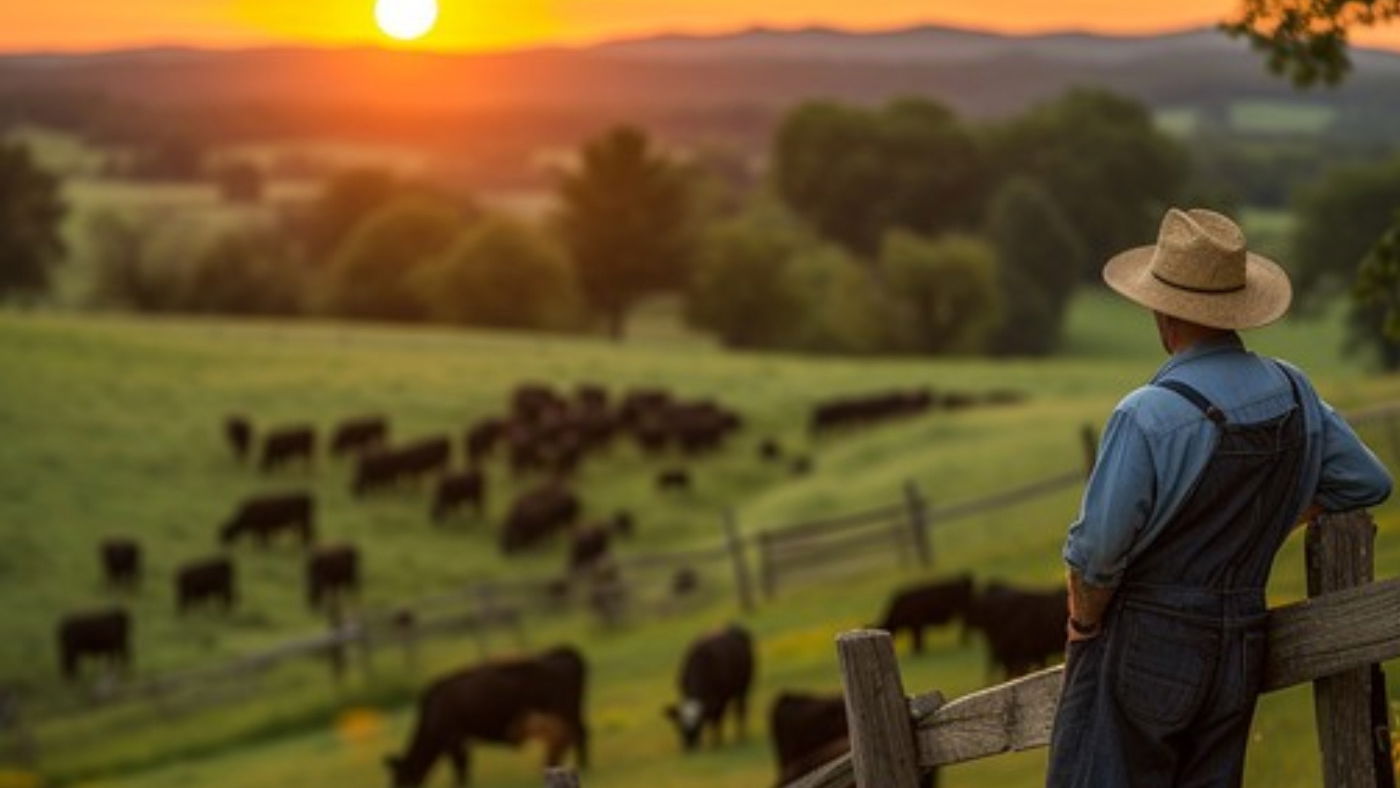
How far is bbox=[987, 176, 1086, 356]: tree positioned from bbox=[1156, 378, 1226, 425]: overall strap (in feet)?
365

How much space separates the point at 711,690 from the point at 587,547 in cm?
2462

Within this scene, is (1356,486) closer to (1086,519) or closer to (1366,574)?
(1366,574)

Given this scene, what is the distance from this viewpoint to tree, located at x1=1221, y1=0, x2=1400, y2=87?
15.0m

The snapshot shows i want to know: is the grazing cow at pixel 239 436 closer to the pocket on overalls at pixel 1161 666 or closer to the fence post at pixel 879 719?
the fence post at pixel 879 719

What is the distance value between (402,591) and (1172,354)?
38.4m

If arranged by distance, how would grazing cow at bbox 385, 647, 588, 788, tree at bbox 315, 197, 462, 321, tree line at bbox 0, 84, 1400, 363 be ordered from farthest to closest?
tree at bbox 315, 197, 462, 321
tree line at bbox 0, 84, 1400, 363
grazing cow at bbox 385, 647, 588, 788

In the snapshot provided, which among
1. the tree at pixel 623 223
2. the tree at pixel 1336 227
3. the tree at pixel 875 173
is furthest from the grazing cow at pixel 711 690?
the tree at pixel 875 173

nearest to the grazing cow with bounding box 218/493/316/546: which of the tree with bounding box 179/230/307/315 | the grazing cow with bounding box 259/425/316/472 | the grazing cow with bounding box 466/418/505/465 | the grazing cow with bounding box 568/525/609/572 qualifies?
the grazing cow with bounding box 568/525/609/572

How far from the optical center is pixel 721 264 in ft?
343

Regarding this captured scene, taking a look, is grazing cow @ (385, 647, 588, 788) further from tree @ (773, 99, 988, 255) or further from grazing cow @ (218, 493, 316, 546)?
tree @ (773, 99, 988, 255)

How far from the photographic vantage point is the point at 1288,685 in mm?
5961

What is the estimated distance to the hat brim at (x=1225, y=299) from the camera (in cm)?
599

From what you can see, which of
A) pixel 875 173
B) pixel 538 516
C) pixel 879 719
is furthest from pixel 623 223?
pixel 879 719

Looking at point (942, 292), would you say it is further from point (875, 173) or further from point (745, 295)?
point (875, 173)
